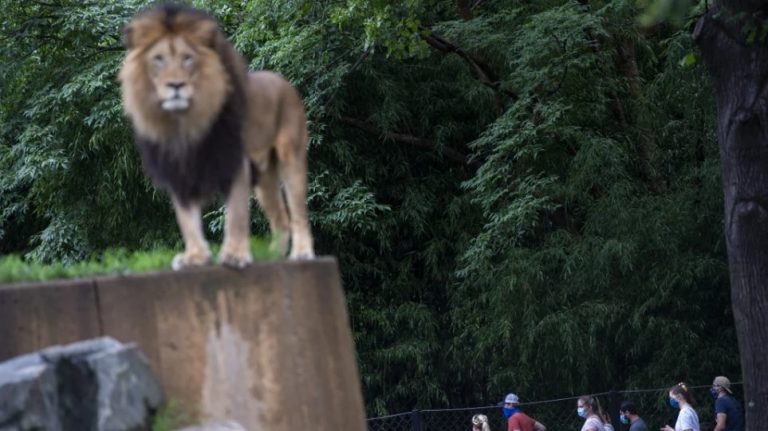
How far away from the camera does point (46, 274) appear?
6.29 m

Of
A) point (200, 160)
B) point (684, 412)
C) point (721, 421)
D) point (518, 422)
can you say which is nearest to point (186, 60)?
point (200, 160)

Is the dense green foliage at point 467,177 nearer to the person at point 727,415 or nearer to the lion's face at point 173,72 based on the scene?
the person at point 727,415

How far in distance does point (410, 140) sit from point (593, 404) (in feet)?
16.6

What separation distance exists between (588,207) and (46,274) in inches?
383

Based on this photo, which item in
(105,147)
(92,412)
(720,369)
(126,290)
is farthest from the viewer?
(105,147)

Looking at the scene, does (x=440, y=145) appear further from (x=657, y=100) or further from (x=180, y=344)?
(x=180, y=344)

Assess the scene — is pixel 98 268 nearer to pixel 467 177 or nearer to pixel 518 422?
pixel 518 422

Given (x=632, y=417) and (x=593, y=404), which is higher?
(x=593, y=404)

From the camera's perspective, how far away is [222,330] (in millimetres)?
6211

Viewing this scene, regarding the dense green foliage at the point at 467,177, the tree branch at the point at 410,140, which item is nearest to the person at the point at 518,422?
the dense green foliage at the point at 467,177

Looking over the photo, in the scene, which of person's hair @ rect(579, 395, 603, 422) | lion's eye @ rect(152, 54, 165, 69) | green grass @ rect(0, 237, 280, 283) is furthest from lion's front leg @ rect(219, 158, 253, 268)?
person's hair @ rect(579, 395, 603, 422)

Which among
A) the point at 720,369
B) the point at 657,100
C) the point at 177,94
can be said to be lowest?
the point at 720,369

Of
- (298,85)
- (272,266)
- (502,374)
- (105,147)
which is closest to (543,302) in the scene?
(502,374)

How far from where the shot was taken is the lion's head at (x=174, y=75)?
5906 millimetres
